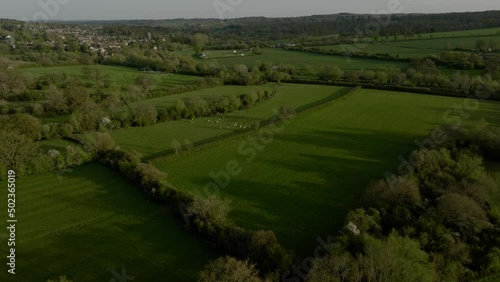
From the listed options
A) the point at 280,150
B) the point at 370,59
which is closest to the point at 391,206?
the point at 280,150

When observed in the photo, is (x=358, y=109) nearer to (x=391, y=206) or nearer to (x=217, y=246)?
(x=391, y=206)

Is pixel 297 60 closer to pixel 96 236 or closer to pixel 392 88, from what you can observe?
pixel 392 88

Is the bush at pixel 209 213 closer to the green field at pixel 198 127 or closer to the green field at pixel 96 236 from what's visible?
the green field at pixel 96 236

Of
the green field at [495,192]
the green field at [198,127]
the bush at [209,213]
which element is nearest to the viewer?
the bush at [209,213]

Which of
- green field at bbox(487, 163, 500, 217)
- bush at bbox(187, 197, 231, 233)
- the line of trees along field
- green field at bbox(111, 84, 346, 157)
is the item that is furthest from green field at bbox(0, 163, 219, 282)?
green field at bbox(487, 163, 500, 217)

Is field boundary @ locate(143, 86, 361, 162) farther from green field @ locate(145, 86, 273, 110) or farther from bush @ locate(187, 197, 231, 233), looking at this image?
bush @ locate(187, 197, 231, 233)

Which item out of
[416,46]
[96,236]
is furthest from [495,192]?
[416,46]

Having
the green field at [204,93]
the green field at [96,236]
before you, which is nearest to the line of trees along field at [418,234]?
the green field at [96,236]
